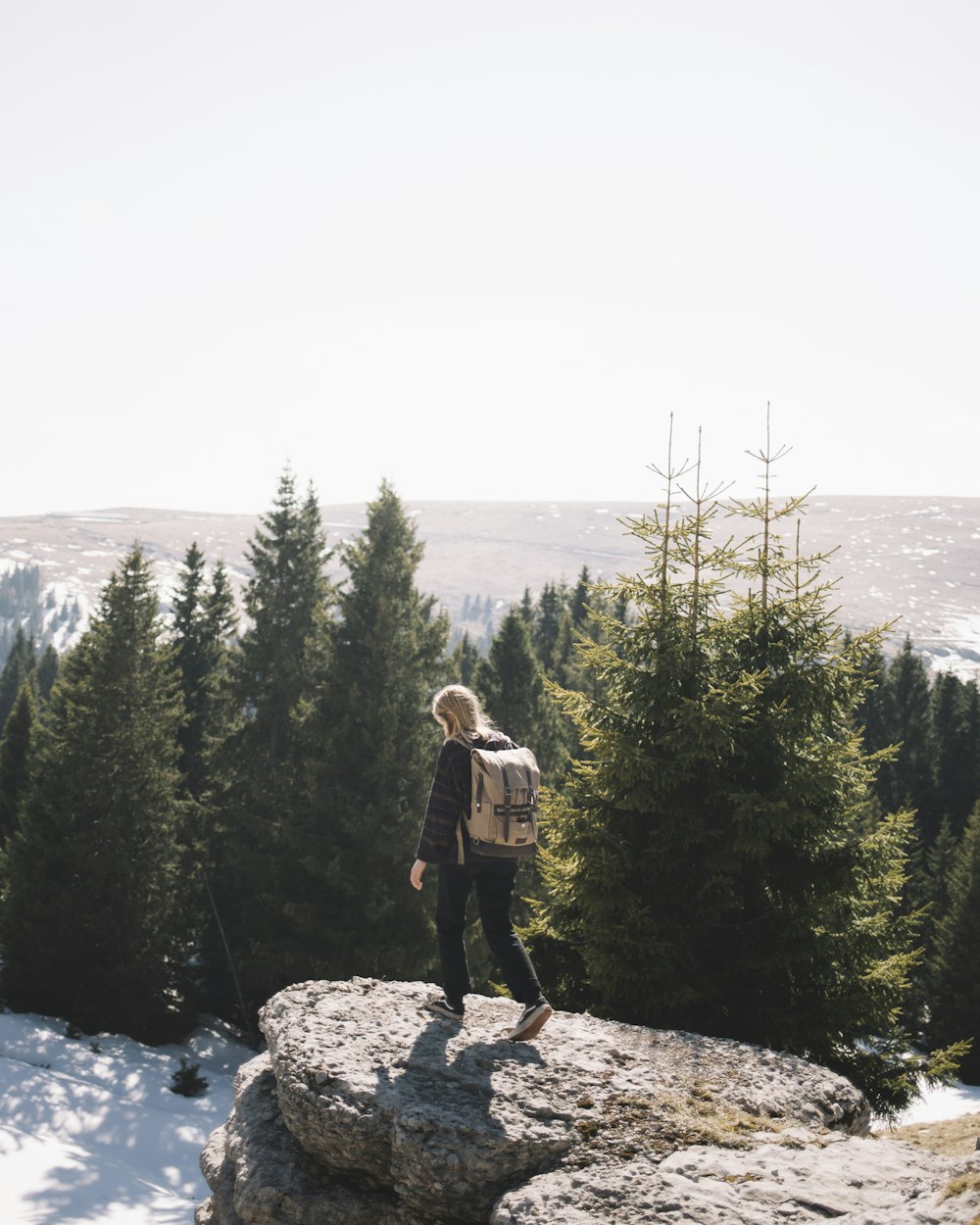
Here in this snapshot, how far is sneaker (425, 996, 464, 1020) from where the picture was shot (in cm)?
668

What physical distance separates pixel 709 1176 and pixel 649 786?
179 inches

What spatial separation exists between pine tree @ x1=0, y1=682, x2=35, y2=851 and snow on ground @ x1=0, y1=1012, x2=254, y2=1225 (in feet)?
35.9

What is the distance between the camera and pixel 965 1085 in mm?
29828

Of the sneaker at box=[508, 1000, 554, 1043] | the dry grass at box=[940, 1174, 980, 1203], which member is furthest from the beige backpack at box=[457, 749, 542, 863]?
the dry grass at box=[940, 1174, 980, 1203]

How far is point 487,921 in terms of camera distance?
6.61 metres

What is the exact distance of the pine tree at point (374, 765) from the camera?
829 inches

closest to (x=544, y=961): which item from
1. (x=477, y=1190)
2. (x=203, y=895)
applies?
(x=477, y=1190)

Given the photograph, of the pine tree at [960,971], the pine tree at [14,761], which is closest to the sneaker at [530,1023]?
the pine tree at [14,761]

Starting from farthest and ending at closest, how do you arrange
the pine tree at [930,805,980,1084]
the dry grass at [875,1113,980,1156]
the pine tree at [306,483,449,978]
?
the pine tree at [930,805,980,1084]
the pine tree at [306,483,449,978]
the dry grass at [875,1113,980,1156]

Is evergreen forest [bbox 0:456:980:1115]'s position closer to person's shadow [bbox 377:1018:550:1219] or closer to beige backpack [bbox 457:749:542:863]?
beige backpack [bbox 457:749:542:863]

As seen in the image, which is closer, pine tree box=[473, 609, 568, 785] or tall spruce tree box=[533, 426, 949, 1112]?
tall spruce tree box=[533, 426, 949, 1112]

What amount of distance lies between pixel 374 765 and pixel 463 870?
1590cm

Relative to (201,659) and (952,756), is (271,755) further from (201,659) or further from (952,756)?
(952,756)

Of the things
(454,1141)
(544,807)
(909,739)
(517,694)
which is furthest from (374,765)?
(909,739)
